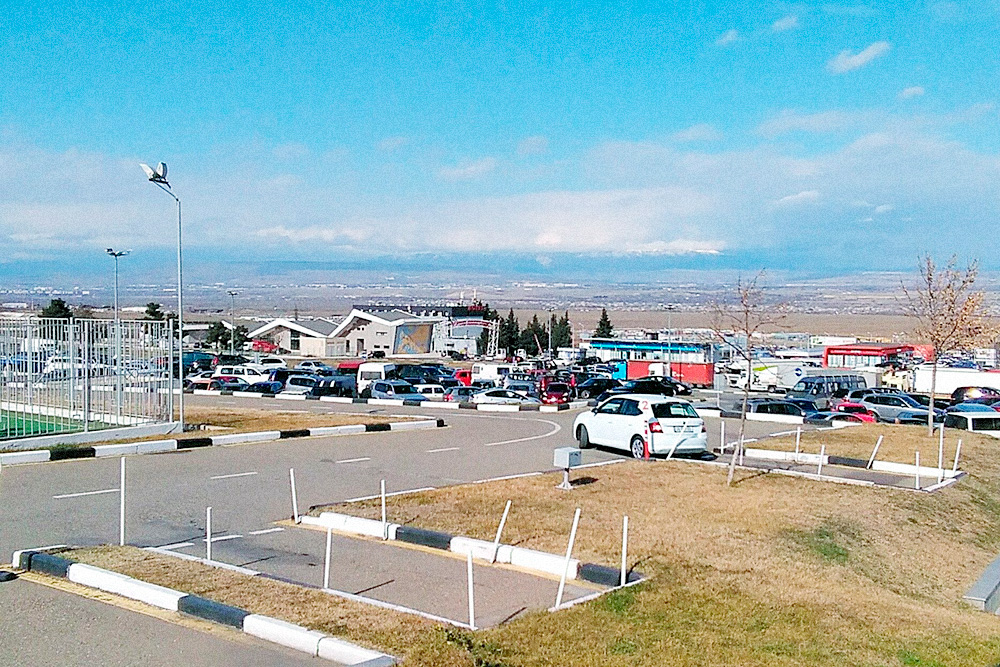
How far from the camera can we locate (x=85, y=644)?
7.78 meters

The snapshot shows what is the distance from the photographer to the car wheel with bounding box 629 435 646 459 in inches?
827

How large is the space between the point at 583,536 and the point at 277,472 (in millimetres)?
7992

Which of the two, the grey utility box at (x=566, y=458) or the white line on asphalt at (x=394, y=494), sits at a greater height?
the grey utility box at (x=566, y=458)

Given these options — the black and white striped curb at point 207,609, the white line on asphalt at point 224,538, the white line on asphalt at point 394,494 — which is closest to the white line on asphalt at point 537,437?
the white line on asphalt at point 394,494

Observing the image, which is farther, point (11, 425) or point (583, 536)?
point (11, 425)

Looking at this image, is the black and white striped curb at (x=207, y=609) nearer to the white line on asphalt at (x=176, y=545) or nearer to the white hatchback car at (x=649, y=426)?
the white line on asphalt at (x=176, y=545)

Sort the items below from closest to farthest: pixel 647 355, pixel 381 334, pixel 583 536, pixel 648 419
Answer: pixel 583 536, pixel 648 419, pixel 647 355, pixel 381 334

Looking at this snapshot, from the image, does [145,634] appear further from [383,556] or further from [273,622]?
[383,556]

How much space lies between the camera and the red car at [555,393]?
43.5 metres

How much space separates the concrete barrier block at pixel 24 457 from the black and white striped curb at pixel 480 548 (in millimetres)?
8392

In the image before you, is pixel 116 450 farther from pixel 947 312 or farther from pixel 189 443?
pixel 947 312

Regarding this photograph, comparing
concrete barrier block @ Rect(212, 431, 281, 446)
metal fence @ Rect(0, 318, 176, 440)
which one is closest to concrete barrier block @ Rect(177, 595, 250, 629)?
concrete barrier block @ Rect(212, 431, 281, 446)

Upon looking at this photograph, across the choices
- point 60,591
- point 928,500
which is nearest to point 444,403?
point 928,500

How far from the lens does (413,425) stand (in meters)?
27.7
